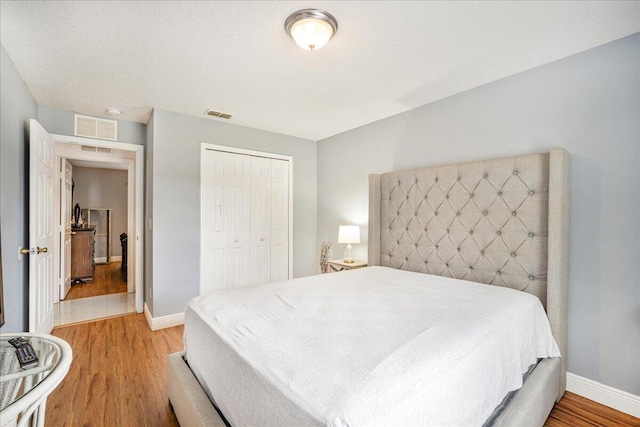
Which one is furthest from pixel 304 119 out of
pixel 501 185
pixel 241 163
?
pixel 501 185

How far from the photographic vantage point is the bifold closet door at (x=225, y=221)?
3545mm

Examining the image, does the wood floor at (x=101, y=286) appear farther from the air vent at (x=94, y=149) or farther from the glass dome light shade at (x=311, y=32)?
the glass dome light shade at (x=311, y=32)

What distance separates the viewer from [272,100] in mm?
2906

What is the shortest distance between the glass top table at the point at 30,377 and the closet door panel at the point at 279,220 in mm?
2995

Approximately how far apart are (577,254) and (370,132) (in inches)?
91.2

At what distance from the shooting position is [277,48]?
1.99 metres

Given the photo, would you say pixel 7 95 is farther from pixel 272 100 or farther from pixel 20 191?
pixel 272 100

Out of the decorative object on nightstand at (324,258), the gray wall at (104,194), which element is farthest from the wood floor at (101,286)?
the decorative object on nightstand at (324,258)

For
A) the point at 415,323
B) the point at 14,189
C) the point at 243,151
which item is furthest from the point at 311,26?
the point at 14,189

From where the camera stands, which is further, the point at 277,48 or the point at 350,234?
the point at 350,234

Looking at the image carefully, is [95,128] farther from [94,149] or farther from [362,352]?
[362,352]

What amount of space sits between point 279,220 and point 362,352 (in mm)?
3172

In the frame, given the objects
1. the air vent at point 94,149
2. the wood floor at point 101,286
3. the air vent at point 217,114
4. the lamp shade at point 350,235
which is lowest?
the wood floor at point 101,286

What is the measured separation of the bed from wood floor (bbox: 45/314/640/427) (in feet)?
0.58
